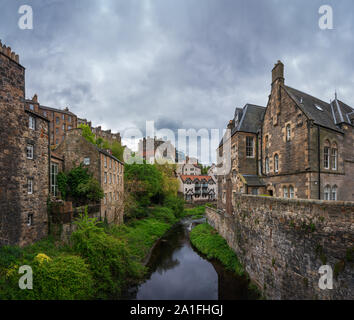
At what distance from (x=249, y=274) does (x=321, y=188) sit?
8.64 m

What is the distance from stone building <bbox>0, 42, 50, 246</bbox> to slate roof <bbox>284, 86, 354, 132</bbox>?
20.3 metres

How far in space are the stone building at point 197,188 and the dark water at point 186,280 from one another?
33507 millimetres

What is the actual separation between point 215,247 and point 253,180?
26.1ft

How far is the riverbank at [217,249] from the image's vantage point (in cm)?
1476

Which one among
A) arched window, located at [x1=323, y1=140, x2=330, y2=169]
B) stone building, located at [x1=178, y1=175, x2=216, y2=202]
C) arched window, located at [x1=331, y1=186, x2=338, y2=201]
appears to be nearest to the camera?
arched window, located at [x1=323, y1=140, x2=330, y2=169]

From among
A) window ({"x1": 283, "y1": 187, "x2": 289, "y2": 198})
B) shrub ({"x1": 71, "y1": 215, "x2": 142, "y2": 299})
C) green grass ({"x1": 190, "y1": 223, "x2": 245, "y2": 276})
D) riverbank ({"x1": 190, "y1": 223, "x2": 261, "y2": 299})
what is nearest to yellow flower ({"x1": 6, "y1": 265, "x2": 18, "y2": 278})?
shrub ({"x1": 71, "y1": 215, "x2": 142, "y2": 299})

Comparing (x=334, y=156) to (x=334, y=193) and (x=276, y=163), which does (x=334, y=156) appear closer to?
(x=334, y=193)

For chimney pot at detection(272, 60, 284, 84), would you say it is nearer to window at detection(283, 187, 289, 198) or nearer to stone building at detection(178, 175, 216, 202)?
window at detection(283, 187, 289, 198)

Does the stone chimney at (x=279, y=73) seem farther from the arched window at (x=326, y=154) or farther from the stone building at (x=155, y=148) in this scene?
the stone building at (x=155, y=148)

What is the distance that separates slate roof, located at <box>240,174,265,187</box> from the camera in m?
18.8

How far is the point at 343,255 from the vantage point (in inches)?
287

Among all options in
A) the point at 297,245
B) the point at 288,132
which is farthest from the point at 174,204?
the point at 297,245

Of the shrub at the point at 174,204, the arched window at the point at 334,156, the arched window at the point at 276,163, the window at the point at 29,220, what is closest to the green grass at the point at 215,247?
the arched window at the point at 276,163
